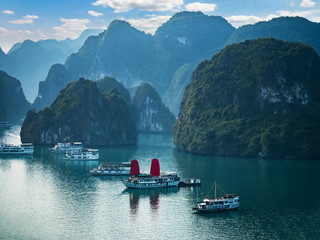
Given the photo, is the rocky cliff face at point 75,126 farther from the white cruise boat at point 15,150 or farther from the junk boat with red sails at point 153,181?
the junk boat with red sails at point 153,181

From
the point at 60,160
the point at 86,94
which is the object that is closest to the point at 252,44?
the point at 86,94

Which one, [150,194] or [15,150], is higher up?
[15,150]

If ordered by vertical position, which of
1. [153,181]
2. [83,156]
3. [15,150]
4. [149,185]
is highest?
[15,150]

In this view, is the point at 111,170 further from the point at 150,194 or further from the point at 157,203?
the point at 157,203

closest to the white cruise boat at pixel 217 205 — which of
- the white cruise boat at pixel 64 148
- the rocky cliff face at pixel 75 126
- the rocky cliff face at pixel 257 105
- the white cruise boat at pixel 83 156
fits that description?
the rocky cliff face at pixel 257 105

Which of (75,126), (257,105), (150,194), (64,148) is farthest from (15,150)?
(257,105)

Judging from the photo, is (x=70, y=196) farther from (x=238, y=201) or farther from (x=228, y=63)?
(x=228, y=63)

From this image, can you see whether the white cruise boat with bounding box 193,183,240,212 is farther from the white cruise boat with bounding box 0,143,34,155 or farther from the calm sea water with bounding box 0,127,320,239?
the white cruise boat with bounding box 0,143,34,155
